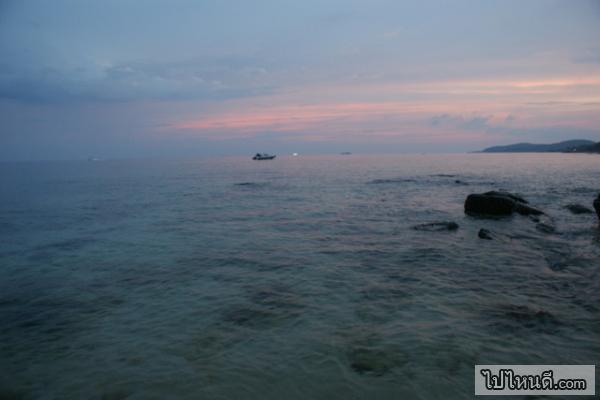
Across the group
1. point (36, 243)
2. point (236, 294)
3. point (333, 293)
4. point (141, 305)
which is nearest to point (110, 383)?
point (141, 305)

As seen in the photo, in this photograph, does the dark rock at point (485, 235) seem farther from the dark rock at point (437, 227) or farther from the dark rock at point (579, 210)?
the dark rock at point (579, 210)

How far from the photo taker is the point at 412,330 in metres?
8.99

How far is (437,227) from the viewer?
2177cm

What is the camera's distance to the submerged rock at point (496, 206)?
25.9 metres

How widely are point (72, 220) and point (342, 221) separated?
23.0 metres

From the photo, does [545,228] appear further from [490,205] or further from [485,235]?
[490,205]

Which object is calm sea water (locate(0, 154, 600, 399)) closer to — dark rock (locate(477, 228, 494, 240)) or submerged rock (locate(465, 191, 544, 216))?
dark rock (locate(477, 228, 494, 240))

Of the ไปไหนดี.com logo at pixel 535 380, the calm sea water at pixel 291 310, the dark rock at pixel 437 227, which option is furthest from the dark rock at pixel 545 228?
the ไปไหนดี.com logo at pixel 535 380

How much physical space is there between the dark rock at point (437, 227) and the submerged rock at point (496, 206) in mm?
6333

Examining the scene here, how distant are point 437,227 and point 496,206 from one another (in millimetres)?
7666

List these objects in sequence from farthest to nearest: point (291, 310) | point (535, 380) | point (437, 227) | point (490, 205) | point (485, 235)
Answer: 1. point (490, 205)
2. point (437, 227)
3. point (485, 235)
4. point (291, 310)
5. point (535, 380)

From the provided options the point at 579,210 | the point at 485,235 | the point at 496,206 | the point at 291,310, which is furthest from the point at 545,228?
the point at 291,310

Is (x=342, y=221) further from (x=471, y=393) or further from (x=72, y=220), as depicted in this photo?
(x=72, y=220)

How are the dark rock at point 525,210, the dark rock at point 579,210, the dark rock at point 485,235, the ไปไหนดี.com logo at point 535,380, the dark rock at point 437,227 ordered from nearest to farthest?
1. the ไปไหนดี.com logo at point 535,380
2. the dark rock at point 485,235
3. the dark rock at point 437,227
4. the dark rock at point 525,210
5. the dark rock at point 579,210
